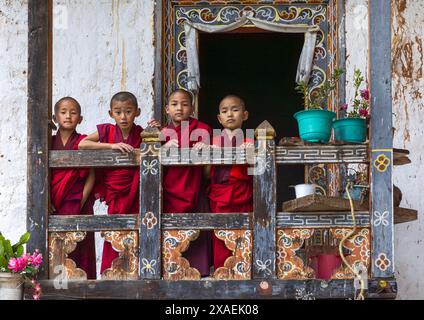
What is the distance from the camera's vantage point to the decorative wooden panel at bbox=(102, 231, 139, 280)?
7.19 meters

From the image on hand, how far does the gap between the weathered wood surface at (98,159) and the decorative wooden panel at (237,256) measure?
30.4 inches

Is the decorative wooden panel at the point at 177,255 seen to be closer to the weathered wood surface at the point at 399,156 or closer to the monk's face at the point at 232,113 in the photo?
the monk's face at the point at 232,113

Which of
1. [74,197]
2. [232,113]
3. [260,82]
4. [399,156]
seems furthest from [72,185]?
[260,82]

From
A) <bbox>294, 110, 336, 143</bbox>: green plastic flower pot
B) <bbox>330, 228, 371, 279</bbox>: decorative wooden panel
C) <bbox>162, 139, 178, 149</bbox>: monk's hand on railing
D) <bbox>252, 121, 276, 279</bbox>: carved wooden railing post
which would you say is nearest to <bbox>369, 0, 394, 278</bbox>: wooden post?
<bbox>330, 228, 371, 279</bbox>: decorative wooden panel

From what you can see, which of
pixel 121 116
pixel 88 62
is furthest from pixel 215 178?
pixel 88 62

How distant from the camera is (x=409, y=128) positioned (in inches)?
349

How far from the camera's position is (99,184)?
305 inches

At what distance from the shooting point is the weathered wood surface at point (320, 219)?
23.3 feet

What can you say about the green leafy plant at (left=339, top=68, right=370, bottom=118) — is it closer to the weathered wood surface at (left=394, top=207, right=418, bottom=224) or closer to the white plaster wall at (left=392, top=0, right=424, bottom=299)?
the white plaster wall at (left=392, top=0, right=424, bottom=299)

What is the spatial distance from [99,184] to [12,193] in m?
1.46

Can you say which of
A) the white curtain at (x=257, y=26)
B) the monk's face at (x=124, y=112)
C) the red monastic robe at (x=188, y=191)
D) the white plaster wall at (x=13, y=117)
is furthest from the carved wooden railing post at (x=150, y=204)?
the white plaster wall at (x=13, y=117)

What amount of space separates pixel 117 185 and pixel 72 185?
1.05ft

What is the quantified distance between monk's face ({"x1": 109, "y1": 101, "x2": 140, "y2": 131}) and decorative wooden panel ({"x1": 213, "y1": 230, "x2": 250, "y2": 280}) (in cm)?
116

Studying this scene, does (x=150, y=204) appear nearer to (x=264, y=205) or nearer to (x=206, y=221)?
(x=206, y=221)
